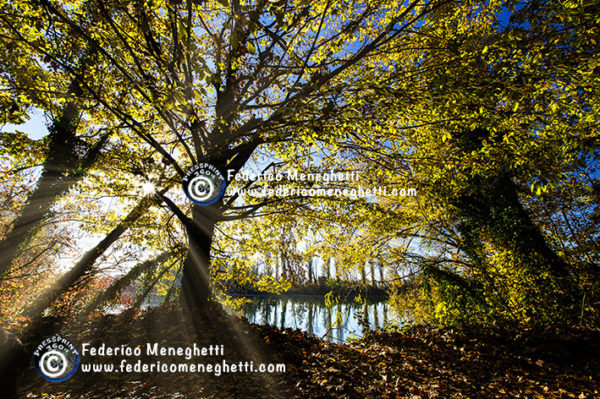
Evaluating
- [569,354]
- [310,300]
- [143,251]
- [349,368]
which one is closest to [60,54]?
[143,251]

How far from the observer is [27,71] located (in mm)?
4297

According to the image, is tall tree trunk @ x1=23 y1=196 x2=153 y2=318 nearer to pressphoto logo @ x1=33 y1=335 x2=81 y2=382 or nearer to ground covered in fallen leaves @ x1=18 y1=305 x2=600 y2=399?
ground covered in fallen leaves @ x1=18 y1=305 x2=600 y2=399

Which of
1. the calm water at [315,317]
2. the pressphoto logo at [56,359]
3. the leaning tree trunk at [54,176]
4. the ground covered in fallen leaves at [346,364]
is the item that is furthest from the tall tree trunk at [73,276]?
the calm water at [315,317]

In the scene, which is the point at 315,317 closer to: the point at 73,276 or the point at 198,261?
the point at 73,276

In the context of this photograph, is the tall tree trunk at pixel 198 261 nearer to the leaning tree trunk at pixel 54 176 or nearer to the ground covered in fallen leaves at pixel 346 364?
the ground covered in fallen leaves at pixel 346 364

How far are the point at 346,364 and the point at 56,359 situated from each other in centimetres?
650

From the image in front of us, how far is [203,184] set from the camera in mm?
6215

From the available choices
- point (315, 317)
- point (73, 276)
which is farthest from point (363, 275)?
point (315, 317)

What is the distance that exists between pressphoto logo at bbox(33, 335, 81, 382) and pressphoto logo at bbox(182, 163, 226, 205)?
435 cm

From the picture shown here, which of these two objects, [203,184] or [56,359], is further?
[203,184]

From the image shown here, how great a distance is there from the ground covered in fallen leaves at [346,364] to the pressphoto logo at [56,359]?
5.6 inches

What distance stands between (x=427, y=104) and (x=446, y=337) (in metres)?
5.88

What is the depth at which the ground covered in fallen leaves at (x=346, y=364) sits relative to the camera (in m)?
3.87

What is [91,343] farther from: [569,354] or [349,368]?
[569,354]
